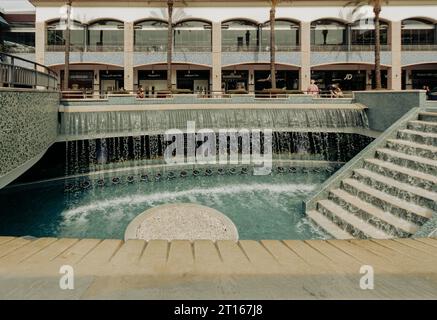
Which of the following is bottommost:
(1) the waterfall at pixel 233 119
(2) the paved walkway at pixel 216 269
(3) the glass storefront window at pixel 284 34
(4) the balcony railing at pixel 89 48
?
(2) the paved walkway at pixel 216 269

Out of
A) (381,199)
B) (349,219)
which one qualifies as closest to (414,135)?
(381,199)

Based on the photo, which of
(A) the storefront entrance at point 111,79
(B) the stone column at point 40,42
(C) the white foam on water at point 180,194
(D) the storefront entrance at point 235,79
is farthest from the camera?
(D) the storefront entrance at point 235,79

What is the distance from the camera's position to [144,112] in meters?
17.5

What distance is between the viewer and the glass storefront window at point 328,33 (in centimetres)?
3928

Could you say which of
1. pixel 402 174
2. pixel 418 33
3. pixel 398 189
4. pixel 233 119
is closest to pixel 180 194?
pixel 233 119

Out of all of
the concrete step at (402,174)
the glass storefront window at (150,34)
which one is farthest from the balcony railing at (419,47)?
the concrete step at (402,174)

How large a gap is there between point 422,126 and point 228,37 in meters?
30.0

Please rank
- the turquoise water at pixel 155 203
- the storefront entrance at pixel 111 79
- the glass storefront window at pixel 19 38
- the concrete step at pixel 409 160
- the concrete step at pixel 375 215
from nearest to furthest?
the concrete step at pixel 375 215 → the concrete step at pixel 409 160 → the turquoise water at pixel 155 203 → the storefront entrance at pixel 111 79 → the glass storefront window at pixel 19 38

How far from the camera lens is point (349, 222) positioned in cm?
975

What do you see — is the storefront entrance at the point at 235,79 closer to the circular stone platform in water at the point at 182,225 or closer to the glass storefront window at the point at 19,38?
the glass storefront window at the point at 19,38

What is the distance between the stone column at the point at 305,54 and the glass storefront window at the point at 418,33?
38.2 feet

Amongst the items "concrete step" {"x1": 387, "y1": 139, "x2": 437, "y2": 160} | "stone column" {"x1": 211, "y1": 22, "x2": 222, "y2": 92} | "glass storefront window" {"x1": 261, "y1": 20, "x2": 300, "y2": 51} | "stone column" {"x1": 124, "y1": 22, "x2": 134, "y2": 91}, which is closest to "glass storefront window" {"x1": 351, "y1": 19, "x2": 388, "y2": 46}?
"glass storefront window" {"x1": 261, "y1": 20, "x2": 300, "y2": 51}

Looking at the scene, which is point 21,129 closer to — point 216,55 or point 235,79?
point 216,55

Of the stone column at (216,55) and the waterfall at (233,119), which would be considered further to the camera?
the stone column at (216,55)
